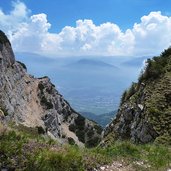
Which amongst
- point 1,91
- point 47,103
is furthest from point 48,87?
point 1,91

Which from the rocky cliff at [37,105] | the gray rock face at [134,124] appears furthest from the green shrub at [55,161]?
the rocky cliff at [37,105]

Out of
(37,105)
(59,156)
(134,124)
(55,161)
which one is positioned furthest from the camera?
(37,105)

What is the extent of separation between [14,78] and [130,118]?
72.7m

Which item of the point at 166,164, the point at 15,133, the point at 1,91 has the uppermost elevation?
the point at 1,91

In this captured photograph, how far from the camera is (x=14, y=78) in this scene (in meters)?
95.1

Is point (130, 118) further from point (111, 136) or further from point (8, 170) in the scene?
point (8, 170)

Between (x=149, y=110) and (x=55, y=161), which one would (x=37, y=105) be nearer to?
(x=149, y=110)

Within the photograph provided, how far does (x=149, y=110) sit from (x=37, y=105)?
80303 millimetres

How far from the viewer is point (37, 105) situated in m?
101

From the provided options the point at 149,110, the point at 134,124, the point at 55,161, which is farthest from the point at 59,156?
the point at 134,124

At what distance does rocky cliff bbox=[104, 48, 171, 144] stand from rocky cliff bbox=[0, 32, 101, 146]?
2039 inches

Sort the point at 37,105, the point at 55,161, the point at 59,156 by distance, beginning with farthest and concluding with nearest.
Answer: the point at 37,105 < the point at 59,156 < the point at 55,161

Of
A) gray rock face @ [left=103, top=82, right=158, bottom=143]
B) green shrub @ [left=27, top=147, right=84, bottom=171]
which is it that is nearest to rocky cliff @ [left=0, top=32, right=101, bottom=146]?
gray rock face @ [left=103, top=82, right=158, bottom=143]

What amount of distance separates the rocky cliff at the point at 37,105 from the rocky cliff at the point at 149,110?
5180 cm
